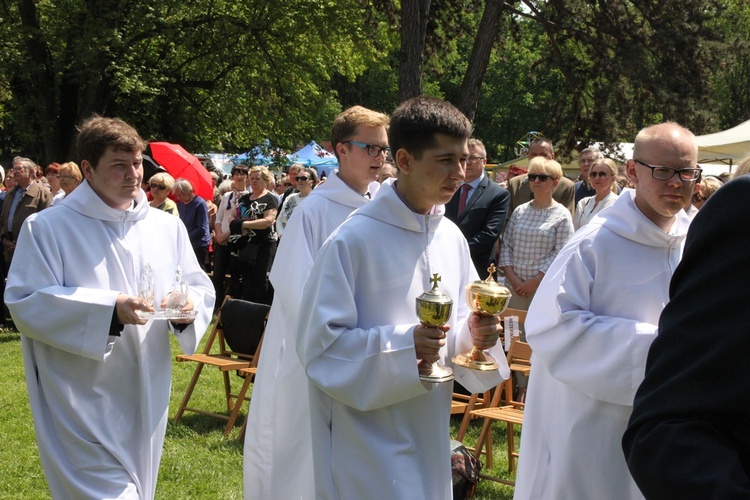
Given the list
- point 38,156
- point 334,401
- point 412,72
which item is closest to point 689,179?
point 334,401

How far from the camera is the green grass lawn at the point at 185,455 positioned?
629 centimetres

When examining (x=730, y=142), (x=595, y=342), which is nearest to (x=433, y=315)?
(x=595, y=342)

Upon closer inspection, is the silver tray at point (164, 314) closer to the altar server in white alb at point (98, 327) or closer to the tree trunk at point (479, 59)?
the altar server in white alb at point (98, 327)

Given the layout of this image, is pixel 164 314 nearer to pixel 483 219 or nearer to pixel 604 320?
pixel 604 320

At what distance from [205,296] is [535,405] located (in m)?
1.78

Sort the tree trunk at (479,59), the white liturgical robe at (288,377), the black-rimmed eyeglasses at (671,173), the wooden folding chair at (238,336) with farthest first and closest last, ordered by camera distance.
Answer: the tree trunk at (479,59) → the wooden folding chair at (238,336) → the white liturgical robe at (288,377) → the black-rimmed eyeglasses at (671,173)

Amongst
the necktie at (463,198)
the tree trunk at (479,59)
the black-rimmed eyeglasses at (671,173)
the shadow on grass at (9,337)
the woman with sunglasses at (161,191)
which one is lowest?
the shadow on grass at (9,337)

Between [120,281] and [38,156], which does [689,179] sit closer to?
[120,281]

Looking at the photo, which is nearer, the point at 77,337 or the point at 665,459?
the point at 665,459

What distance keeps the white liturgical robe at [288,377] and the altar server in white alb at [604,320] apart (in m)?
1.15

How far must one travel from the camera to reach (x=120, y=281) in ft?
14.4

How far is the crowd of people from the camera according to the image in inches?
129

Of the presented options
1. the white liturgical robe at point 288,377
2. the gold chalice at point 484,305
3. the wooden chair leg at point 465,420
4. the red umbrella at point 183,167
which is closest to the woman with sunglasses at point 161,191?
the red umbrella at point 183,167

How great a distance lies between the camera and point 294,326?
4.68 m
